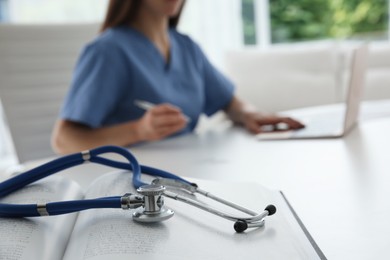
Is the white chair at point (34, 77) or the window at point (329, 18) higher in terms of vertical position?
the white chair at point (34, 77)

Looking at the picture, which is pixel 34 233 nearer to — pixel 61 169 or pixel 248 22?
pixel 61 169

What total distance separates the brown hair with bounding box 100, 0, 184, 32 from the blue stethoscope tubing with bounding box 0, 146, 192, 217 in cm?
73

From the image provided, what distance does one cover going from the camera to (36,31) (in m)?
1.48

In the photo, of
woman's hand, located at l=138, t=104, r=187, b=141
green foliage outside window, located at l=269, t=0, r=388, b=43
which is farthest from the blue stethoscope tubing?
green foliage outside window, located at l=269, t=0, r=388, b=43

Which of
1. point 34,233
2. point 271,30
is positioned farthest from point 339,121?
point 271,30

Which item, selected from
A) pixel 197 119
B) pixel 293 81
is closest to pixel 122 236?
pixel 197 119

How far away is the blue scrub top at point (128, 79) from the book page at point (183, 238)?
0.64m

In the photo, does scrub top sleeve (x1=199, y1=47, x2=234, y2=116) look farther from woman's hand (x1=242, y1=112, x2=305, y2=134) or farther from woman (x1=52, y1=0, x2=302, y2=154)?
woman's hand (x1=242, y1=112, x2=305, y2=134)

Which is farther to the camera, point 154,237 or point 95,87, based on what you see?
point 95,87

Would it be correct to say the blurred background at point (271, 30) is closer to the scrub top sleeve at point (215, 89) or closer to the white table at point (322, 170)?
the scrub top sleeve at point (215, 89)

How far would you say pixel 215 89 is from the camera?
57.7 inches

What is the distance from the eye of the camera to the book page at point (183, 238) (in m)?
0.37

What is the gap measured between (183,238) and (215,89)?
1091mm

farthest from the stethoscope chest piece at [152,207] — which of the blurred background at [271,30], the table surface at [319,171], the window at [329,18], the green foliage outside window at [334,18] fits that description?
the green foliage outside window at [334,18]
